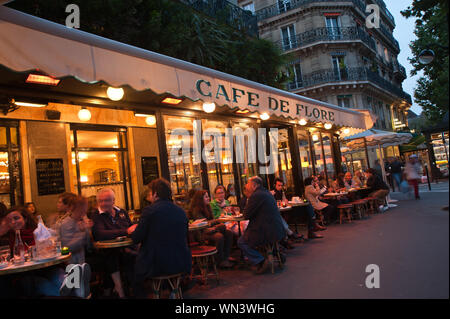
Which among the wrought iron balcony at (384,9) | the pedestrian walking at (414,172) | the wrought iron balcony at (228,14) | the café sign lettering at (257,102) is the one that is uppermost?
the wrought iron balcony at (228,14)

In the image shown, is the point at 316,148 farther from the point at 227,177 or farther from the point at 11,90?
the point at 11,90

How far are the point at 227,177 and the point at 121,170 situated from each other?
3371 mm

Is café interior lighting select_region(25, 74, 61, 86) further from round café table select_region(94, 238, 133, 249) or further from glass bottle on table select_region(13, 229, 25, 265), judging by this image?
round café table select_region(94, 238, 133, 249)

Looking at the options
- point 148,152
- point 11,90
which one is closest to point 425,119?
point 11,90

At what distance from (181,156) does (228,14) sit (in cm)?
659

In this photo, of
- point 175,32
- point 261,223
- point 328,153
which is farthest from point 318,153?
point 261,223

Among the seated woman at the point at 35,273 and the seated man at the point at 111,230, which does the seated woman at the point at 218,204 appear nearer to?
the seated man at the point at 111,230

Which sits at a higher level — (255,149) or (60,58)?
(60,58)

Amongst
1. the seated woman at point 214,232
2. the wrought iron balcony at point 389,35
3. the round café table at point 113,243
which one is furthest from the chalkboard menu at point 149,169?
the wrought iron balcony at point 389,35

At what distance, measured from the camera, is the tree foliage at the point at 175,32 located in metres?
7.47

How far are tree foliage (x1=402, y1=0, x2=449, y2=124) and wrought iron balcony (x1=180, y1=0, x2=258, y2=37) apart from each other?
10610 millimetres

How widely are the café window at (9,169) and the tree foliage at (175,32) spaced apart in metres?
2.65

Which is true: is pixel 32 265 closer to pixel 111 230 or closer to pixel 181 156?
pixel 111 230

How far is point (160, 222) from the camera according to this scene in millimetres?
3271
